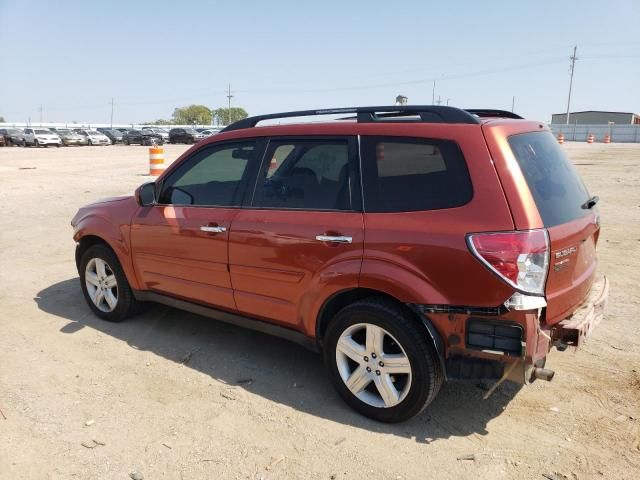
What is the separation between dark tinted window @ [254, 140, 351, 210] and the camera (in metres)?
3.45

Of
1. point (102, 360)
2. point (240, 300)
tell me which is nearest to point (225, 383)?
point (240, 300)

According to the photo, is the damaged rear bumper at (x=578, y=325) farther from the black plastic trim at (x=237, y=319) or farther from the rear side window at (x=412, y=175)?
the black plastic trim at (x=237, y=319)

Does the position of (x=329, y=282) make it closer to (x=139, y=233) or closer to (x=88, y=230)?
(x=139, y=233)

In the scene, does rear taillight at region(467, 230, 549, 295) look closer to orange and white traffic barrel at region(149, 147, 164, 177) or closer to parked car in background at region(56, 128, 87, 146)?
orange and white traffic barrel at region(149, 147, 164, 177)

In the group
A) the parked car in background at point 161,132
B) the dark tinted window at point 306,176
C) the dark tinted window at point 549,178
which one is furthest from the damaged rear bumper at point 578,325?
the parked car in background at point 161,132

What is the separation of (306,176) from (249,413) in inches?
62.1

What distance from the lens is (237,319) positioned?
402 centimetres

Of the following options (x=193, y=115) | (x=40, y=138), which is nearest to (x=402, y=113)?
(x=40, y=138)

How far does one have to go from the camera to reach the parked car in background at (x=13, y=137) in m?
43.0

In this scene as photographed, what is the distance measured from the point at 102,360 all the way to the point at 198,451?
5.03 feet

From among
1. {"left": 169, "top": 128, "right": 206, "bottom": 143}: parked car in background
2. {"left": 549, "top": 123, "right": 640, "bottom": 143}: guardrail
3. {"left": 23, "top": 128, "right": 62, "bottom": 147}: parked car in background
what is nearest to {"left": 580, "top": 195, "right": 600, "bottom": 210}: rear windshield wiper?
{"left": 23, "top": 128, "right": 62, "bottom": 147}: parked car in background

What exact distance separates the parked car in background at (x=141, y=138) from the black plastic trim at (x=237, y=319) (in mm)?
45407

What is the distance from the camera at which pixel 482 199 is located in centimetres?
289

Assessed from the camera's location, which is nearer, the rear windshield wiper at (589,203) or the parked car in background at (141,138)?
the rear windshield wiper at (589,203)
